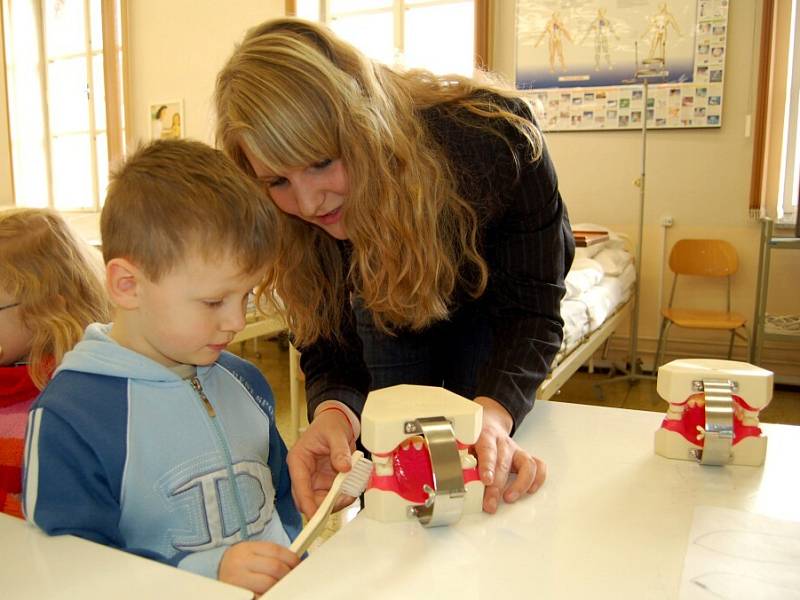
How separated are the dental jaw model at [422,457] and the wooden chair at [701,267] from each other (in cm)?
319

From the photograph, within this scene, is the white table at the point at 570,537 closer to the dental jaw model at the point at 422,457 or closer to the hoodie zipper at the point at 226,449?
the dental jaw model at the point at 422,457

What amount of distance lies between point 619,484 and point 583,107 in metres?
3.63

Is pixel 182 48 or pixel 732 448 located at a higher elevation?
pixel 182 48

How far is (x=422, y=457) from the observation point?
26.7 inches

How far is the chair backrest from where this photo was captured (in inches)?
148

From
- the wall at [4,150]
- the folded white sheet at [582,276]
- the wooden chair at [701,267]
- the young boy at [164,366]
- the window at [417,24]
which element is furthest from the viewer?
the wall at [4,150]

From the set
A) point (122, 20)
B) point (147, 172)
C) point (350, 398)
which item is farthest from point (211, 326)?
point (122, 20)

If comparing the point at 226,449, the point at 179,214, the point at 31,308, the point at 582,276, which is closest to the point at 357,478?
the point at 226,449

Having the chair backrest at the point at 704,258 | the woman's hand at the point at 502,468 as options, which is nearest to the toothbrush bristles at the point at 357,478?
the woman's hand at the point at 502,468

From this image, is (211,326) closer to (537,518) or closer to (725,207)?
(537,518)

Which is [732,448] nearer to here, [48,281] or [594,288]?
[48,281]

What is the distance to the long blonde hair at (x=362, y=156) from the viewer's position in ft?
2.77

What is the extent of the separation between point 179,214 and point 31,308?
45 cm

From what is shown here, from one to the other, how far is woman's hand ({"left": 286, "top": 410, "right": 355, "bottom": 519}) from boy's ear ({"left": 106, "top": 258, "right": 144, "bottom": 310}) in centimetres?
26
